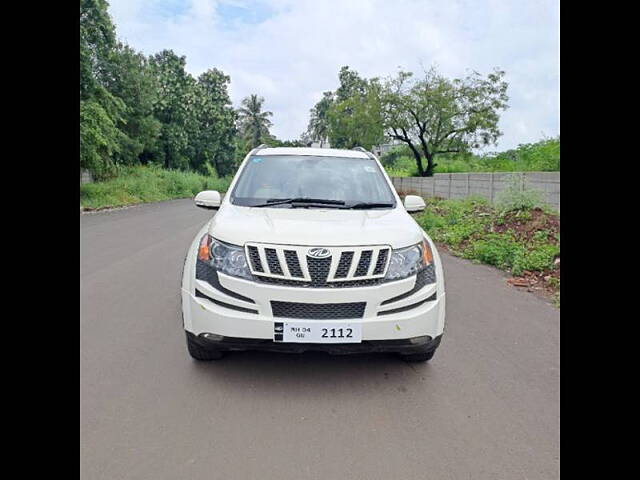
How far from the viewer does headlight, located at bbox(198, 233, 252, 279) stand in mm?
2920

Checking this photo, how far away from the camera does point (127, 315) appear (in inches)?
181

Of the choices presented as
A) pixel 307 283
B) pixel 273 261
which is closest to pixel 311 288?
pixel 307 283

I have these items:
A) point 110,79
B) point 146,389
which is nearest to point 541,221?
point 146,389

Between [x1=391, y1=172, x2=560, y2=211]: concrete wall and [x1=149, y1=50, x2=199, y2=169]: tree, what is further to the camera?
[x1=149, y1=50, x2=199, y2=169]: tree

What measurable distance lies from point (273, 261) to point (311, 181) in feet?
5.00

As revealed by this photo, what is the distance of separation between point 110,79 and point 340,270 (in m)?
28.5

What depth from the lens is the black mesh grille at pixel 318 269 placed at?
2.86 meters

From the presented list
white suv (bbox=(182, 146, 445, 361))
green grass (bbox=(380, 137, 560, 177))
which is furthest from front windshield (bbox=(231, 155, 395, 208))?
green grass (bbox=(380, 137, 560, 177))

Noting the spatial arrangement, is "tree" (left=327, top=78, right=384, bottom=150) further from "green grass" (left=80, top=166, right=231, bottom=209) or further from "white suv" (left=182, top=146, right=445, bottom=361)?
"white suv" (left=182, top=146, right=445, bottom=361)

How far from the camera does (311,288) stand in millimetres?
2840

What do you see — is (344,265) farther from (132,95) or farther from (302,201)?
(132,95)

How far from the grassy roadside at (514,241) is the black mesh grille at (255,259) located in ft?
13.3

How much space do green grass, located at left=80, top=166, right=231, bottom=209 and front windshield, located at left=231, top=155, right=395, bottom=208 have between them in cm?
1679

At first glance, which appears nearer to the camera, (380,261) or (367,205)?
(380,261)
